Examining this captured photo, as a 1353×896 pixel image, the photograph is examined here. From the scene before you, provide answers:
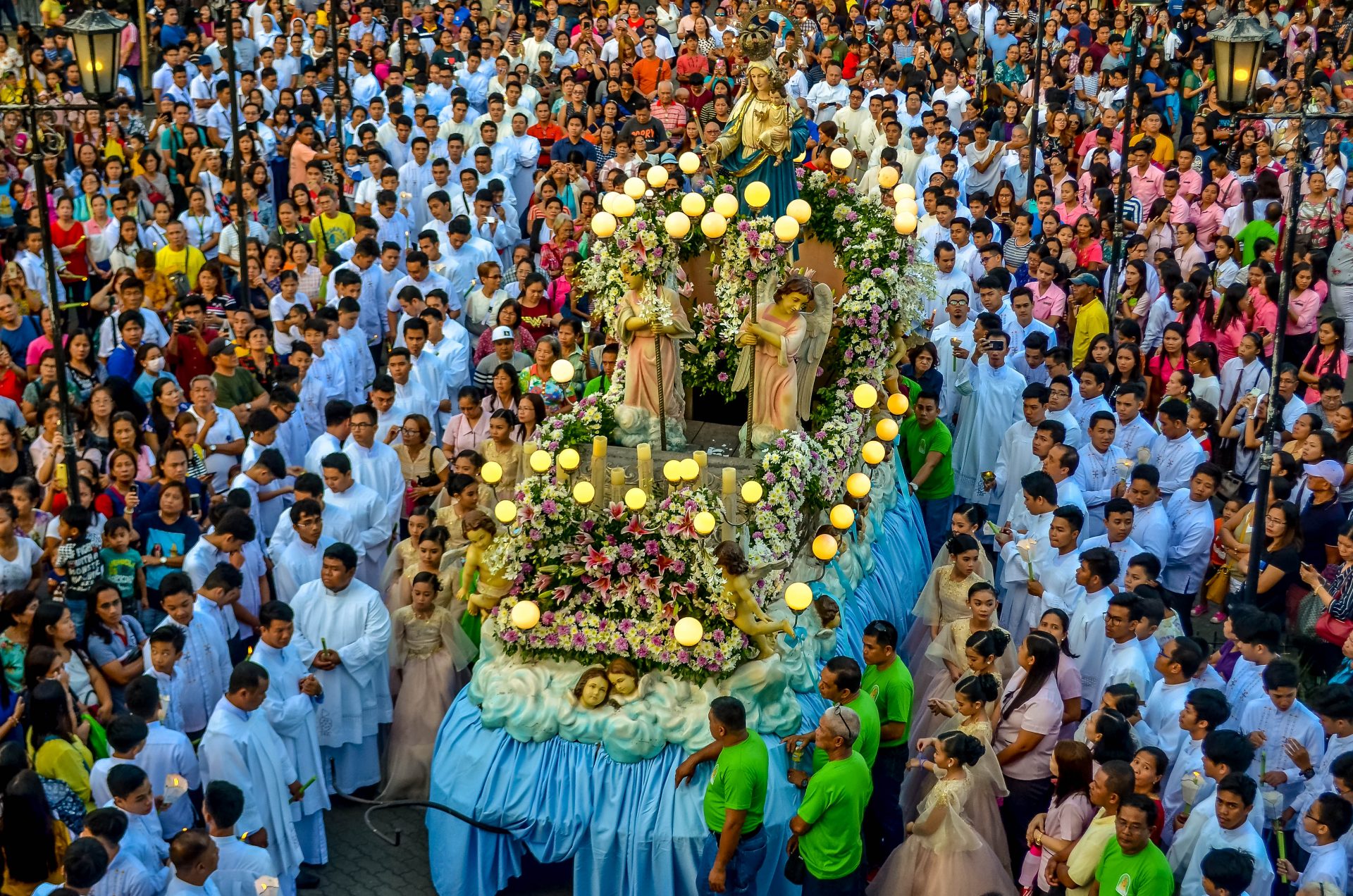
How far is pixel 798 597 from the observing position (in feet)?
30.0

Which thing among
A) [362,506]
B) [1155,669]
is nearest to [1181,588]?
[1155,669]

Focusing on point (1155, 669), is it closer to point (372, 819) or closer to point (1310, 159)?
point (372, 819)

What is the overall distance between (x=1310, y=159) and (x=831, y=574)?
10.3 metres

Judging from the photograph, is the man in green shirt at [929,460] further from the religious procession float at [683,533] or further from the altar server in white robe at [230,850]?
the altar server in white robe at [230,850]

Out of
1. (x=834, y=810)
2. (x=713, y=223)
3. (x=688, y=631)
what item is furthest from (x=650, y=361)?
(x=834, y=810)

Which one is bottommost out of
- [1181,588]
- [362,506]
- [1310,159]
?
[1181,588]

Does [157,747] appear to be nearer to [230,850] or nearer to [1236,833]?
[230,850]

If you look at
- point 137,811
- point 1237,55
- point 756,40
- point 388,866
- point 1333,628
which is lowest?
point 388,866

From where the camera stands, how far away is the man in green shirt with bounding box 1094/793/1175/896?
7625 millimetres

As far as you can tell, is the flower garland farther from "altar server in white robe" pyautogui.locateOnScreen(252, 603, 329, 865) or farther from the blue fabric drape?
"altar server in white robe" pyautogui.locateOnScreen(252, 603, 329, 865)

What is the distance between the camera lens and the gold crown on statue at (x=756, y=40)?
11148 mm

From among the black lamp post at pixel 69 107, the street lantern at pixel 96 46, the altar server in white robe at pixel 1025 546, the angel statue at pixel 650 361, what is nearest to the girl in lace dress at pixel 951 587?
the altar server in white robe at pixel 1025 546

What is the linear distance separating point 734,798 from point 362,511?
3968mm

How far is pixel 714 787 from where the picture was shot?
8539mm
